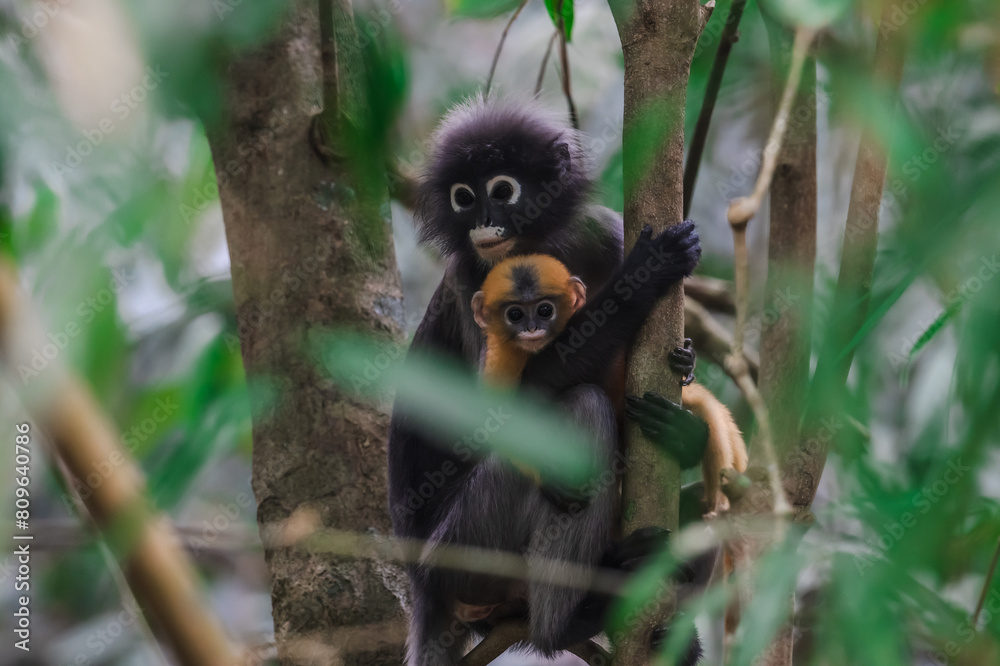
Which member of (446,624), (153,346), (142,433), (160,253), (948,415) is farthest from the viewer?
(153,346)

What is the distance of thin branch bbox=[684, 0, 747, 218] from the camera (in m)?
3.04

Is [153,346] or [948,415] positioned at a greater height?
[948,415]

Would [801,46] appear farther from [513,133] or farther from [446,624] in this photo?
[446,624]

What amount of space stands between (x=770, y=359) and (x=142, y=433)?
195 centimetres

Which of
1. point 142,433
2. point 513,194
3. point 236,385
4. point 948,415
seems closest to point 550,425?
point 948,415

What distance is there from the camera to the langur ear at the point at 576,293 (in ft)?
10.1

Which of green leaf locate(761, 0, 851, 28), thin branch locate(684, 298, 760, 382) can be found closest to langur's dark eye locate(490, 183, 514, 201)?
thin branch locate(684, 298, 760, 382)

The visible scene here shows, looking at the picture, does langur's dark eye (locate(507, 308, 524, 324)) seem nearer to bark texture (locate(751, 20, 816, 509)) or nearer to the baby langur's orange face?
the baby langur's orange face

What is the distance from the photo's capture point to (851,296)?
1.57 metres

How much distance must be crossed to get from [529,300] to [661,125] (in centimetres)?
97

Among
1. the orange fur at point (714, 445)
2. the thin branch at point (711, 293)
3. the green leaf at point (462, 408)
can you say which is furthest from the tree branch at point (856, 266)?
the thin branch at point (711, 293)

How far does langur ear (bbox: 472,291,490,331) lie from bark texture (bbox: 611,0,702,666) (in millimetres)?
870

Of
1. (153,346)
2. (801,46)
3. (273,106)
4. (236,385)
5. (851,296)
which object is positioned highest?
(801,46)

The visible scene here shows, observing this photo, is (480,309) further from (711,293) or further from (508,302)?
(711,293)
